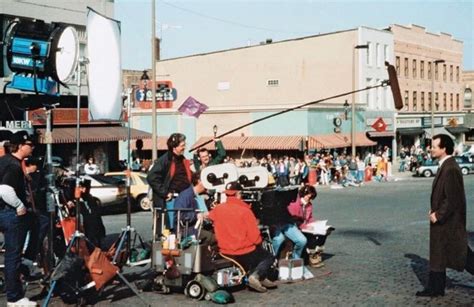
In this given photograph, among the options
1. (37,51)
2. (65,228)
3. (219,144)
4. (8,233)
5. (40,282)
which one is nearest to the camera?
(8,233)

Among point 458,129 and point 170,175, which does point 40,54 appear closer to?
point 170,175

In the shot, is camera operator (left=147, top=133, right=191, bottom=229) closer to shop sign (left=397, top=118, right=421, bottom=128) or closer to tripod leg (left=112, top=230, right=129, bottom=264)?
tripod leg (left=112, top=230, right=129, bottom=264)

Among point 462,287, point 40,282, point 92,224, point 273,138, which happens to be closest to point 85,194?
point 92,224

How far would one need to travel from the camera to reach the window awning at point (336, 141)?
4589cm

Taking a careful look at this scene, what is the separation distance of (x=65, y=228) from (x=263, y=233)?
112 inches

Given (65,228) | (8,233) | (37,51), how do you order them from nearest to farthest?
(8,233)
(65,228)
(37,51)

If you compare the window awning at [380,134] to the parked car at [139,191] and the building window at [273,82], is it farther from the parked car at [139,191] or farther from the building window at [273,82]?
the parked car at [139,191]

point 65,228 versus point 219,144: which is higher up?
point 219,144

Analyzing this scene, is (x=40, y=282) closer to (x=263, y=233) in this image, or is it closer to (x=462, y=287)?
(x=263, y=233)

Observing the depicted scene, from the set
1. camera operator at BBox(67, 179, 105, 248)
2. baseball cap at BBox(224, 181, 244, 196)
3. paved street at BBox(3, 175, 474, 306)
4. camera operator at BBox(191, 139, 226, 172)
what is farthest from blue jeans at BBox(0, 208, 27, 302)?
camera operator at BBox(191, 139, 226, 172)

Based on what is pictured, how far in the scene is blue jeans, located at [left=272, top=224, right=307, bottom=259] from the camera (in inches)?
406

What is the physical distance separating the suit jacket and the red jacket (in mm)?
2263

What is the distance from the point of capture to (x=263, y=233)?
408 inches

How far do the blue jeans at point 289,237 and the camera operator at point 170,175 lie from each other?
1502 millimetres
